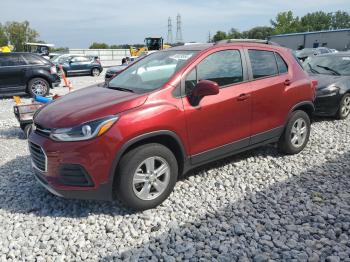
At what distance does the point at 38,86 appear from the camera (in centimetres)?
1248

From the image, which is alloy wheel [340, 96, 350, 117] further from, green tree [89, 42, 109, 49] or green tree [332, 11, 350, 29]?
green tree [332, 11, 350, 29]

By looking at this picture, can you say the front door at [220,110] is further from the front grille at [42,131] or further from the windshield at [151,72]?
the front grille at [42,131]

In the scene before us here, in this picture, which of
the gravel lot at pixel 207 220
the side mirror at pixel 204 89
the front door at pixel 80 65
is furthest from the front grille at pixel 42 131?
the front door at pixel 80 65

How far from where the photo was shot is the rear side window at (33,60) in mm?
12500

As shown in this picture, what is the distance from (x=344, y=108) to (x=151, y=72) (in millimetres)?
5388

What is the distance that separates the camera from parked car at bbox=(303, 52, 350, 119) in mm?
7531

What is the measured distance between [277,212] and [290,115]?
6.35 ft

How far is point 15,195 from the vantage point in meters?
4.32

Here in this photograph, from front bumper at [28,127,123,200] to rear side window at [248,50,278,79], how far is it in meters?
2.36

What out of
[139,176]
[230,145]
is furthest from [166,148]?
[230,145]

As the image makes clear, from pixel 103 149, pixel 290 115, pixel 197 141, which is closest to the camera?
pixel 103 149

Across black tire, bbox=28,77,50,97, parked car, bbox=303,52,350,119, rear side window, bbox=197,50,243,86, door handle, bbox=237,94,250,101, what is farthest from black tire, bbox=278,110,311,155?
black tire, bbox=28,77,50,97

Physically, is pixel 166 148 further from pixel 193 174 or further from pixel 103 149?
pixel 193 174

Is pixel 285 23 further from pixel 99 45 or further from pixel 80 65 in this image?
A: pixel 80 65
